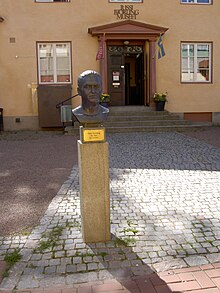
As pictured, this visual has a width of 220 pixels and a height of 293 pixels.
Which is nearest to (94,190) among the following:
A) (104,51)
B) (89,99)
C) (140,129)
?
(89,99)

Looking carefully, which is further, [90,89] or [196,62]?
[196,62]

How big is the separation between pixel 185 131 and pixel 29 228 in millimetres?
9632

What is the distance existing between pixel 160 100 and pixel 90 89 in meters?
10.5

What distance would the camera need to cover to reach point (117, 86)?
14.7 m

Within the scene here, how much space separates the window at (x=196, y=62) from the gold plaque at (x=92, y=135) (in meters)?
11.8

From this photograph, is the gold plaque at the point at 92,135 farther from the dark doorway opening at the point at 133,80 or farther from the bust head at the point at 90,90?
the dark doorway opening at the point at 133,80

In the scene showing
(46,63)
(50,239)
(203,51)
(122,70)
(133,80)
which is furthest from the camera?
(133,80)

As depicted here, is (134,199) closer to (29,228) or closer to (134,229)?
(134,229)

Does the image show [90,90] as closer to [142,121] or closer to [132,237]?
[132,237]

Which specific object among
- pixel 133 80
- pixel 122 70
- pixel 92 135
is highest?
pixel 122 70

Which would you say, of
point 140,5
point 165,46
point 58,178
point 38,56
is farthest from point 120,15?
point 58,178

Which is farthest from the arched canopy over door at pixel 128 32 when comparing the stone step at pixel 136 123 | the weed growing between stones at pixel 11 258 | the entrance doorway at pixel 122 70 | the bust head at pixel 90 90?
the weed growing between stones at pixel 11 258

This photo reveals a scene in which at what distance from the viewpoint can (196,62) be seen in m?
14.3

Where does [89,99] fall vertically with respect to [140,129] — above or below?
above
